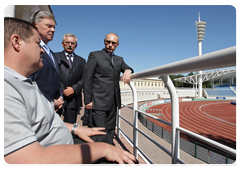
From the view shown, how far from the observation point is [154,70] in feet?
4.41

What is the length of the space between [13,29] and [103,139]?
943 millimetres

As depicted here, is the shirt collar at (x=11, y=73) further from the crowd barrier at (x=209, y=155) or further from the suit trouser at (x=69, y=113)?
the suit trouser at (x=69, y=113)

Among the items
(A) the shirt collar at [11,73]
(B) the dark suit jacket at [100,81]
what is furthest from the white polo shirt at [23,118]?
(B) the dark suit jacket at [100,81]

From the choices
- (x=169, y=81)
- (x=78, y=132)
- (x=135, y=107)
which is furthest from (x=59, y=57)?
(x=169, y=81)

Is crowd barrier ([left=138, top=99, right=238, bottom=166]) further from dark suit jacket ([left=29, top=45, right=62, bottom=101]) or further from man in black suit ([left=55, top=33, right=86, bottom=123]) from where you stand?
man in black suit ([left=55, top=33, right=86, bottom=123])

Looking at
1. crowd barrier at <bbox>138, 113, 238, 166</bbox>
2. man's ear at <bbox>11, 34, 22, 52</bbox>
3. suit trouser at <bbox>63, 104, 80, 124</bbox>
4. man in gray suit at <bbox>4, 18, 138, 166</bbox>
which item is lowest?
crowd barrier at <bbox>138, 113, 238, 166</bbox>

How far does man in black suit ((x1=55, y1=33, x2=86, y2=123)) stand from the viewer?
2.72 m

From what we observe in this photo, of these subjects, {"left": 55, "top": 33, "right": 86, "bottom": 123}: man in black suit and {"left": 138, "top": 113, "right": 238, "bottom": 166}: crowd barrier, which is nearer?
{"left": 138, "top": 113, "right": 238, "bottom": 166}: crowd barrier

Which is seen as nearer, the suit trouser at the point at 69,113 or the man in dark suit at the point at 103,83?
the man in dark suit at the point at 103,83

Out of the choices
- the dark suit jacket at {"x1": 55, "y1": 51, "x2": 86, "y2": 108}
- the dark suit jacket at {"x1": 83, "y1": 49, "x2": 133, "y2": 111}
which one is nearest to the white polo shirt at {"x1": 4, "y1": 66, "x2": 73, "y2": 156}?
the dark suit jacket at {"x1": 83, "y1": 49, "x2": 133, "y2": 111}

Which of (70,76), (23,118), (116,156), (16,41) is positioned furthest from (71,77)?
(23,118)

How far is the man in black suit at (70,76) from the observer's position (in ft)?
8.92

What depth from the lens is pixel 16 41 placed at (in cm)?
76

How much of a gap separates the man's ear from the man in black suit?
6.20 ft
